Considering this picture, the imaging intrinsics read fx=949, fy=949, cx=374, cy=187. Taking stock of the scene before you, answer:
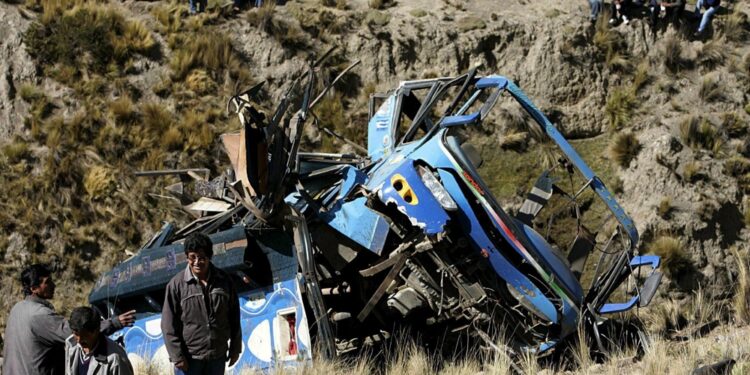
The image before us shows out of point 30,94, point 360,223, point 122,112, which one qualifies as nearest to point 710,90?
point 360,223

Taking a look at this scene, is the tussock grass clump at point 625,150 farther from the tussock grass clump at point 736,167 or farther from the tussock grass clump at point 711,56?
the tussock grass clump at point 711,56

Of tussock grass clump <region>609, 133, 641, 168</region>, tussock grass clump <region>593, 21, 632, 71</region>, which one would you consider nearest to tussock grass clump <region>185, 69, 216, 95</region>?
tussock grass clump <region>609, 133, 641, 168</region>

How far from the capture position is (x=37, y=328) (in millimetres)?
6082

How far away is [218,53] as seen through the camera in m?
15.5

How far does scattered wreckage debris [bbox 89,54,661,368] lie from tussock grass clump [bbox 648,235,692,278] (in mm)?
3436

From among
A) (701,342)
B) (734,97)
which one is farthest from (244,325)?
(734,97)

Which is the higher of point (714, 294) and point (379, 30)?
point (379, 30)

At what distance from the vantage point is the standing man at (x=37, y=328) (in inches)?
239

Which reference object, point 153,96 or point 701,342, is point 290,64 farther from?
point 701,342

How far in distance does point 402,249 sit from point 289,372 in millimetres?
1482

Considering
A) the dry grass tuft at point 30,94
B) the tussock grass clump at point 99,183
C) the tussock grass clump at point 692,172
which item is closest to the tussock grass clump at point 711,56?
the tussock grass clump at point 692,172

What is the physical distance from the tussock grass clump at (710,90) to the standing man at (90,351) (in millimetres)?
11950

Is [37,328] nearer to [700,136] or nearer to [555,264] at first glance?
[555,264]

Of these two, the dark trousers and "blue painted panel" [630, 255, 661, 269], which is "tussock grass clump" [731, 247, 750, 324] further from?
the dark trousers
